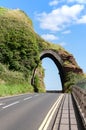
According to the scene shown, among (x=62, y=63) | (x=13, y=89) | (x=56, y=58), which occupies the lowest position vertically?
(x=13, y=89)

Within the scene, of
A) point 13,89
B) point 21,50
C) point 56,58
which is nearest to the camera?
point 13,89

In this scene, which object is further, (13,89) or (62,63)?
(62,63)

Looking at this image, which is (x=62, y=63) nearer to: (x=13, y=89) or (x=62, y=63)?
(x=62, y=63)

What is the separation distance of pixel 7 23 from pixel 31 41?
6.31 meters

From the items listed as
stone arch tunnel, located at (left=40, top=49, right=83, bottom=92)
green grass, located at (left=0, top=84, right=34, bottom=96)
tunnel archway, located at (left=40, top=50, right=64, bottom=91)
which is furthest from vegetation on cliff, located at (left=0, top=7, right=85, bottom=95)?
tunnel archway, located at (left=40, top=50, right=64, bottom=91)

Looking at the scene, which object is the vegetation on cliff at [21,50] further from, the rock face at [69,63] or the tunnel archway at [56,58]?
the tunnel archway at [56,58]

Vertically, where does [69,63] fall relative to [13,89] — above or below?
above

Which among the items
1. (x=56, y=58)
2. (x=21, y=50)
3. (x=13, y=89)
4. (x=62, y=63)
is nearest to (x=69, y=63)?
(x=62, y=63)

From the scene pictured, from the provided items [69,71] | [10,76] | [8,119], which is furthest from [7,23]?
[8,119]

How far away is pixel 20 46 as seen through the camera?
75.9 metres

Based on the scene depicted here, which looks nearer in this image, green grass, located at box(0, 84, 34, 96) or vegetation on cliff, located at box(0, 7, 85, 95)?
green grass, located at box(0, 84, 34, 96)

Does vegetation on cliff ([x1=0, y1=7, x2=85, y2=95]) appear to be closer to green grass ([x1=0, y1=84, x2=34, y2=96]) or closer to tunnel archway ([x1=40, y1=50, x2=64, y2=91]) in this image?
green grass ([x1=0, y1=84, x2=34, y2=96])

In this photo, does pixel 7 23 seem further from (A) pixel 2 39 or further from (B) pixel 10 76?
(B) pixel 10 76

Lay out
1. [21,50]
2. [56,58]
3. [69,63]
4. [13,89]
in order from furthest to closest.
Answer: [69,63] < [56,58] < [21,50] < [13,89]
